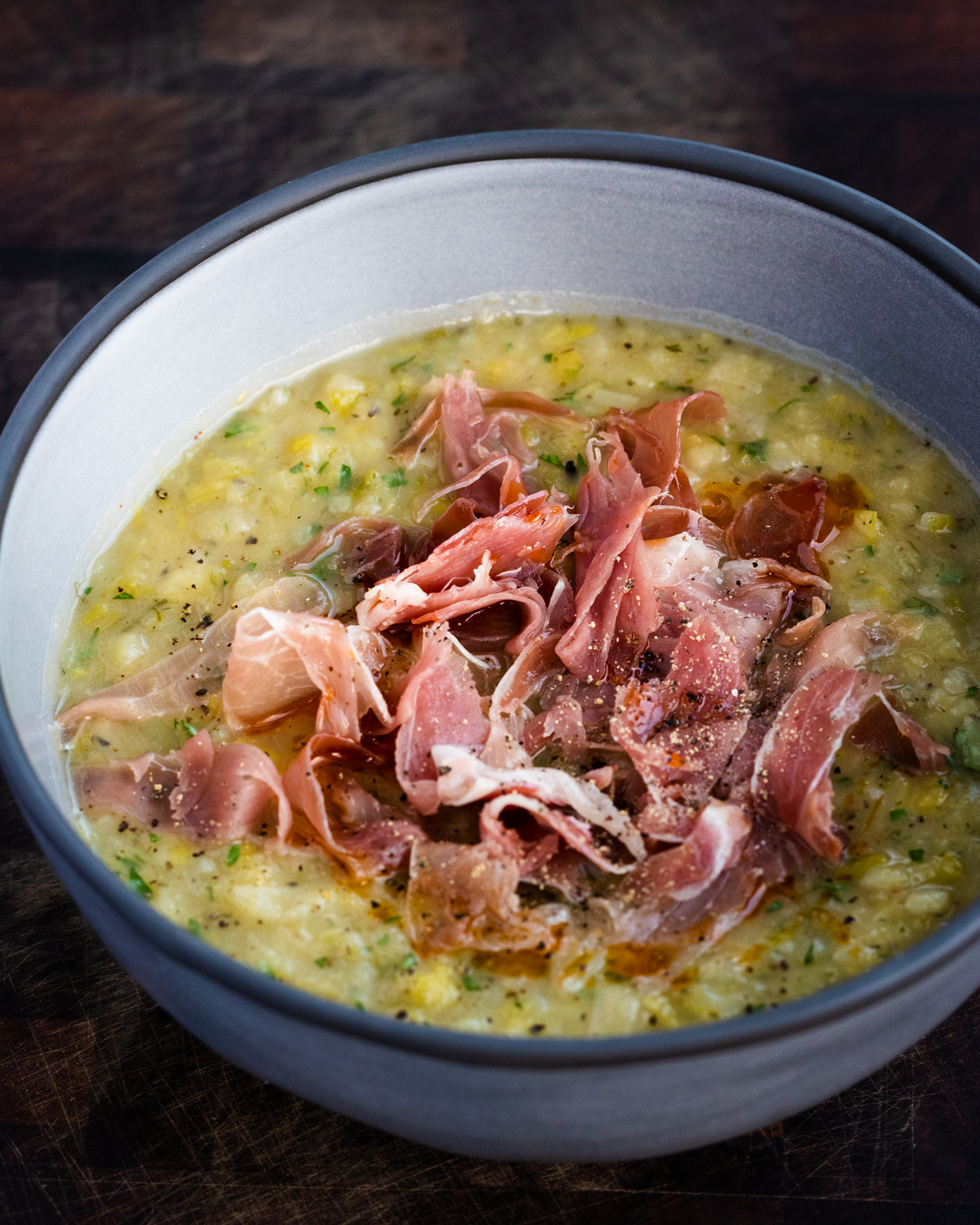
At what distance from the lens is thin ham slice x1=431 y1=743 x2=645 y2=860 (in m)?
2.62

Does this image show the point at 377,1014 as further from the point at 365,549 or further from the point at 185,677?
the point at 365,549

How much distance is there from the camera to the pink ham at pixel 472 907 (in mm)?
2523

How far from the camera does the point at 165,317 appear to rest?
3.22 meters

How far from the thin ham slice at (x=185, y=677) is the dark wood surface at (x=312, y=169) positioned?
48 centimetres

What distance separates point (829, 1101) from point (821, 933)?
40 cm

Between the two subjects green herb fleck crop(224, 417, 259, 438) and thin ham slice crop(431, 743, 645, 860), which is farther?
green herb fleck crop(224, 417, 259, 438)

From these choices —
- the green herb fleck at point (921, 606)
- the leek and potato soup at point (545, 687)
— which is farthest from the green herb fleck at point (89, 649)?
the green herb fleck at point (921, 606)

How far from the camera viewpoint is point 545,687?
2.95 m

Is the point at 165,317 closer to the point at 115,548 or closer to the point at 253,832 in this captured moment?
the point at 115,548

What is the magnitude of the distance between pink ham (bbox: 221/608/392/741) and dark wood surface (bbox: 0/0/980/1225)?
709 mm

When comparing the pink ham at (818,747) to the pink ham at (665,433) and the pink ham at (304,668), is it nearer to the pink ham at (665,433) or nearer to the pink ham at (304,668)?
the pink ham at (665,433)

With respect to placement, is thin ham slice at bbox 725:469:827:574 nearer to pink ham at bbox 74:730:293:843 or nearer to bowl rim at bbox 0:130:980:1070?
bowl rim at bbox 0:130:980:1070

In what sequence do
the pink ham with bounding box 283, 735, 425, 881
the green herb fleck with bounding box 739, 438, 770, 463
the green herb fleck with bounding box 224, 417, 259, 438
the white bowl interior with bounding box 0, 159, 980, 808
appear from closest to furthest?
the pink ham with bounding box 283, 735, 425, 881 < the white bowl interior with bounding box 0, 159, 980, 808 < the green herb fleck with bounding box 739, 438, 770, 463 < the green herb fleck with bounding box 224, 417, 259, 438

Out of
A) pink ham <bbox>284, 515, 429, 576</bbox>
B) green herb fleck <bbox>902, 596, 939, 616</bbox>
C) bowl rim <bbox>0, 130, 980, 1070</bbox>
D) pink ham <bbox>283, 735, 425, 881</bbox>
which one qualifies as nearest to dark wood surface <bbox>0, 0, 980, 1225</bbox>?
bowl rim <bbox>0, 130, 980, 1070</bbox>
